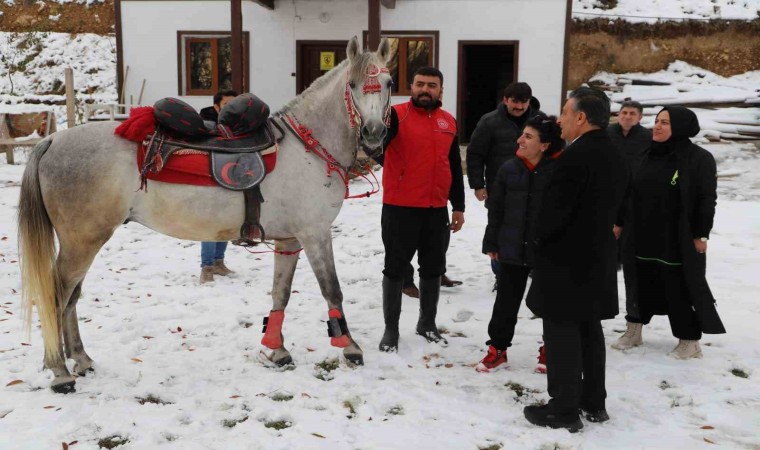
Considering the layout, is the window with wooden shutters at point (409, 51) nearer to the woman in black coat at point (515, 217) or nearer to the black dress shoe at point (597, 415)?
the woman in black coat at point (515, 217)

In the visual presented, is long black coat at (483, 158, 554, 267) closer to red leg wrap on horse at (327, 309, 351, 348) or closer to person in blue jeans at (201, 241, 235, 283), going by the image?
red leg wrap on horse at (327, 309, 351, 348)

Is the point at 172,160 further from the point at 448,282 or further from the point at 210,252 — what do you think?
the point at 448,282

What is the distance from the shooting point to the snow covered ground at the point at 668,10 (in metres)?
19.1

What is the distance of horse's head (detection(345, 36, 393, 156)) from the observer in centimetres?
379

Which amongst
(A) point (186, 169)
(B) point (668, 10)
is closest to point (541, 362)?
(A) point (186, 169)

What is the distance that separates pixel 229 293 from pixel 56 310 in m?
2.15

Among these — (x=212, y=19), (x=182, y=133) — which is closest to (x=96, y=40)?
(x=212, y=19)

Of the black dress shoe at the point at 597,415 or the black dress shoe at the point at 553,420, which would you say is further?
the black dress shoe at the point at 597,415

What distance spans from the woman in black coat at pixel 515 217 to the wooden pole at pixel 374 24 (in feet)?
26.0

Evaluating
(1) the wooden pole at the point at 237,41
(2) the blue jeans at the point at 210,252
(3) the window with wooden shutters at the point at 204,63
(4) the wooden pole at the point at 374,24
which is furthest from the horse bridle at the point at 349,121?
(3) the window with wooden shutters at the point at 204,63

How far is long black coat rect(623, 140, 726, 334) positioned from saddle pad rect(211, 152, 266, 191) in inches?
113

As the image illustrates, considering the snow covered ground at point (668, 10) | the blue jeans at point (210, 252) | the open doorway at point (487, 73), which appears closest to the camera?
the blue jeans at point (210, 252)

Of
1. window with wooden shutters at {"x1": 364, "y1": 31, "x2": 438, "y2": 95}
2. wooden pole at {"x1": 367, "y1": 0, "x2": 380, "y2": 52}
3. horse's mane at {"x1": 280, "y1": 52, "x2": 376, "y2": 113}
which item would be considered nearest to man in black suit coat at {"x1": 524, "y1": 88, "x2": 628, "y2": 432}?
horse's mane at {"x1": 280, "y1": 52, "x2": 376, "y2": 113}

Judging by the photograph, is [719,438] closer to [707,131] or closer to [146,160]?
[146,160]
